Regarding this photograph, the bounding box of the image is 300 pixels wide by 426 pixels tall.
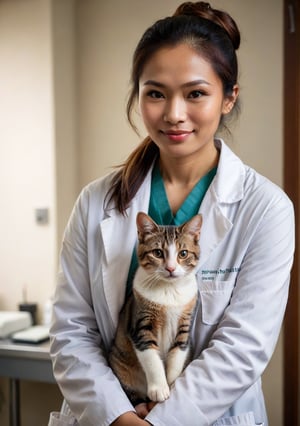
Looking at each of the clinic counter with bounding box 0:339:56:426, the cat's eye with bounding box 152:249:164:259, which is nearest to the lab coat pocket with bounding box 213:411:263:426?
the cat's eye with bounding box 152:249:164:259

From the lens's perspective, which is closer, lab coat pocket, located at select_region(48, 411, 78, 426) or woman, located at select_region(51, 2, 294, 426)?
woman, located at select_region(51, 2, 294, 426)

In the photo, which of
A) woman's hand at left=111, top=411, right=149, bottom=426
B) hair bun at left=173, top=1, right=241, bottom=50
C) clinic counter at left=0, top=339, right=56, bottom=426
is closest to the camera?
woman's hand at left=111, top=411, right=149, bottom=426

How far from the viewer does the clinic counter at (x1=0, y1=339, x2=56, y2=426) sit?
2.14 metres

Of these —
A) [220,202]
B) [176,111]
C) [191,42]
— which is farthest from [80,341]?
[191,42]

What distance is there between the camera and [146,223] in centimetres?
111

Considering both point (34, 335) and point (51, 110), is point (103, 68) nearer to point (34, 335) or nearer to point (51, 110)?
point (51, 110)

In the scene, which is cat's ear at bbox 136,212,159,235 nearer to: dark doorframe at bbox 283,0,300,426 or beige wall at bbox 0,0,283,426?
dark doorframe at bbox 283,0,300,426

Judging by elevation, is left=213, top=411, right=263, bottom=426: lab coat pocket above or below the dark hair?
below

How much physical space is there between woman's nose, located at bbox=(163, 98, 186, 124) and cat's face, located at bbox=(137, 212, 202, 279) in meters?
0.21

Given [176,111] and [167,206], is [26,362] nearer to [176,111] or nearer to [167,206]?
[167,206]

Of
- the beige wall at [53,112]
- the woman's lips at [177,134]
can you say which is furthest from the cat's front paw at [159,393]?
the beige wall at [53,112]

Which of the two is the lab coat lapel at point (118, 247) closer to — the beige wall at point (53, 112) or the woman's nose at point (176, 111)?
the woman's nose at point (176, 111)

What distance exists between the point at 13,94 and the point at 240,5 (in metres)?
1.17

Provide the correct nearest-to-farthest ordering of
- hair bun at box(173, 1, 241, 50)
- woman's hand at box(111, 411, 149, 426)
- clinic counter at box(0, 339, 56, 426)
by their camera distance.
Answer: woman's hand at box(111, 411, 149, 426) < hair bun at box(173, 1, 241, 50) < clinic counter at box(0, 339, 56, 426)
